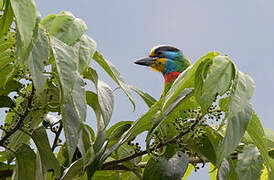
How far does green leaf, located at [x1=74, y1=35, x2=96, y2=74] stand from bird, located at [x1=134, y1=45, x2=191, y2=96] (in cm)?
273

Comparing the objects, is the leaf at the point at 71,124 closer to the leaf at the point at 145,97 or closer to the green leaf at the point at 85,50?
the green leaf at the point at 85,50

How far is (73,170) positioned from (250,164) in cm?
42

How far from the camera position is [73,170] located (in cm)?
129

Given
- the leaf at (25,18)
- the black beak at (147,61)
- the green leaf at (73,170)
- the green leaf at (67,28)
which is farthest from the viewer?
the black beak at (147,61)

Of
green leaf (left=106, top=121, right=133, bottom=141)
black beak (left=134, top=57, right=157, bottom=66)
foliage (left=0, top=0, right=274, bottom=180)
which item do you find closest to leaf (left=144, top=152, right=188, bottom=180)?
foliage (left=0, top=0, right=274, bottom=180)

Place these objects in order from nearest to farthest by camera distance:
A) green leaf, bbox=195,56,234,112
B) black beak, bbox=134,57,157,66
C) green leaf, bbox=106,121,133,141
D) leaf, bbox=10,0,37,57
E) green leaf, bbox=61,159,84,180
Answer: leaf, bbox=10,0,37,57
green leaf, bbox=195,56,234,112
green leaf, bbox=61,159,84,180
green leaf, bbox=106,121,133,141
black beak, bbox=134,57,157,66

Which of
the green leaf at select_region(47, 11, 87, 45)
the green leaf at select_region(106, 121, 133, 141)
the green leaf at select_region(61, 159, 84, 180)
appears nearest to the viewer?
the green leaf at select_region(47, 11, 87, 45)

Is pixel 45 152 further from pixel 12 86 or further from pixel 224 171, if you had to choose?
pixel 224 171

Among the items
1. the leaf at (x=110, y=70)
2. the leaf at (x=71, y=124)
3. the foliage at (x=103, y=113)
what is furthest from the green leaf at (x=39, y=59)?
the leaf at (x=110, y=70)

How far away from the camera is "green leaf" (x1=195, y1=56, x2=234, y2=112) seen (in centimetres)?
103

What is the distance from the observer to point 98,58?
1332 mm

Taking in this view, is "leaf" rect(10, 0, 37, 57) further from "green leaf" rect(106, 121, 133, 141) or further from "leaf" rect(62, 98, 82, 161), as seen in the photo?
"green leaf" rect(106, 121, 133, 141)

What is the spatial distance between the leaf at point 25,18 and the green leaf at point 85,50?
17 cm

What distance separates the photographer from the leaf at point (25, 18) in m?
0.91
